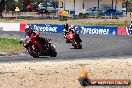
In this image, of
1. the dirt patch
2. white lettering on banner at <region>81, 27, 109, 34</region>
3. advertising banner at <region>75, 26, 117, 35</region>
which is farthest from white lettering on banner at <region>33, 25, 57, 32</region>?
the dirt patch

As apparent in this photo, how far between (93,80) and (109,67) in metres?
3.74

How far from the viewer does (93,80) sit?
13805 mm

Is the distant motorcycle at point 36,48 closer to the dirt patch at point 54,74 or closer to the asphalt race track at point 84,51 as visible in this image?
the asphalt race track at point 84,51

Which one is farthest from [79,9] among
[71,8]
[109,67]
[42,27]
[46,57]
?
[109,67]

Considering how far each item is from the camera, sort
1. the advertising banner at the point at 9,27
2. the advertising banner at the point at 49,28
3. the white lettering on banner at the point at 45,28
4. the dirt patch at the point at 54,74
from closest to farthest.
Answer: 1. the dirt patch at the point at 54,74
2. the advertising banner at the point at 49,28
3. the white lettering on banner at the point at 45,28
4. the advertising banner at the point at 9,27

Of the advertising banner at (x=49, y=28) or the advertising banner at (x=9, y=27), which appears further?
the advertising banner at (x=9, y=27)

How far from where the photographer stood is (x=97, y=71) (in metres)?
16.3

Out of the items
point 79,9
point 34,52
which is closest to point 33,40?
point 34,52

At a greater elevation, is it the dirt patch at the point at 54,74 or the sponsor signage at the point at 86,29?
the dirt patch at the point at 54,74

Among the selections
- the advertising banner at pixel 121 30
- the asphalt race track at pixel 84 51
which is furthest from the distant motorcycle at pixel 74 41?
the advertising banner at pixel 121 30

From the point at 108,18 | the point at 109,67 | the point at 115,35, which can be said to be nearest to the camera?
the point at 109,67

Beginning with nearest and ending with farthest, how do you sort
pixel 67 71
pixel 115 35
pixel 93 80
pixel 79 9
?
pixel 93 80 < pixel 67 71 < pixel 115 35 < pixel 79 9

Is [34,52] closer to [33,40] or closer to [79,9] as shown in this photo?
[33,40]

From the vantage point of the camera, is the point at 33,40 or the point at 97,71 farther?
the point at 33,40
